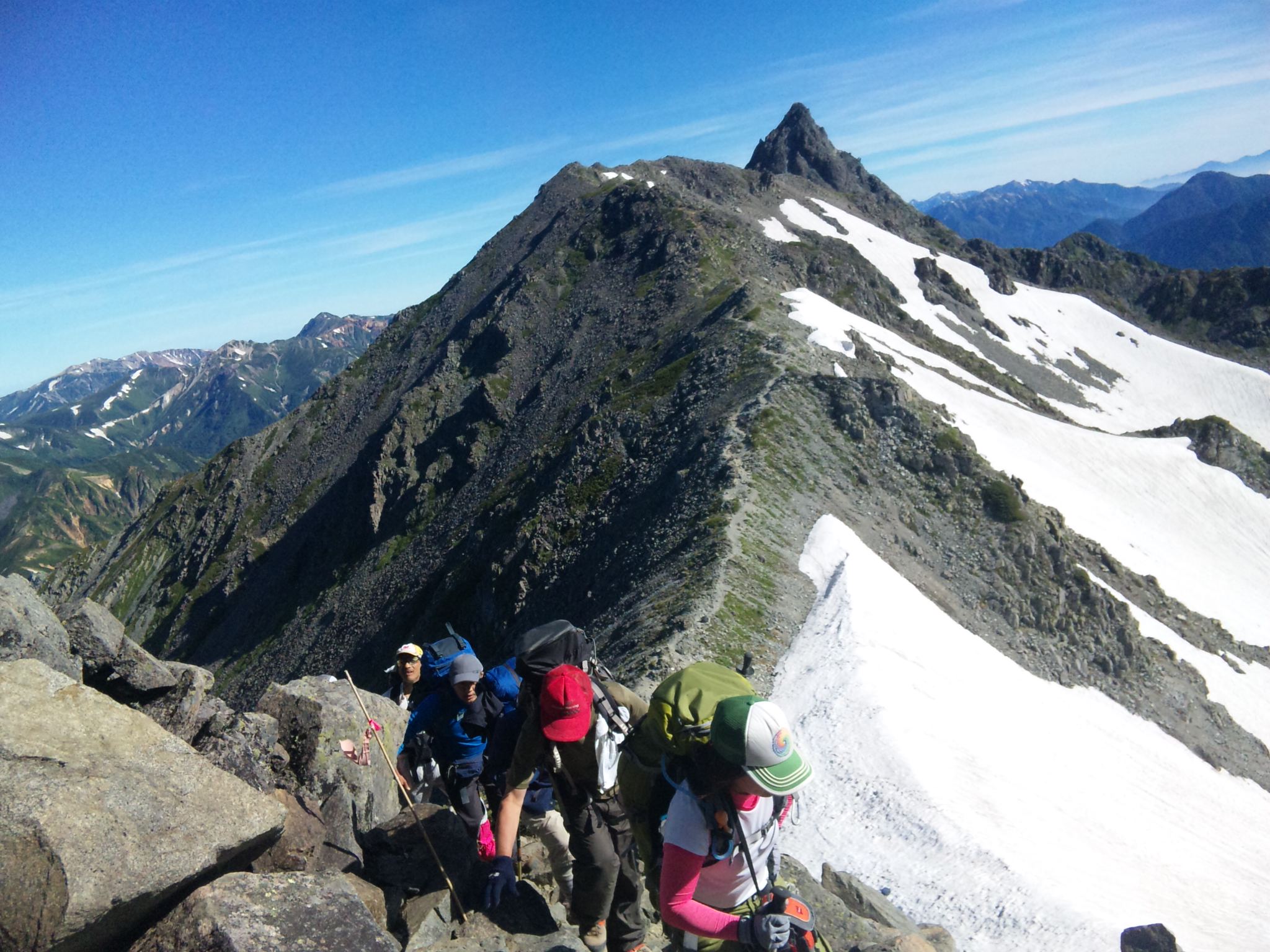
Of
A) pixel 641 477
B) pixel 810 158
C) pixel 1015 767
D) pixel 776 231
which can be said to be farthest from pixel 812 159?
pixel 1015 767

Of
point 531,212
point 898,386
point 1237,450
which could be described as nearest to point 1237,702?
point 898,386

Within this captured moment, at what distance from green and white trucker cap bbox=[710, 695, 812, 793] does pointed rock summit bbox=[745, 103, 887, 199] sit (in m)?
173

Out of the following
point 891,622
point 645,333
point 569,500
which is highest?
point 645,333

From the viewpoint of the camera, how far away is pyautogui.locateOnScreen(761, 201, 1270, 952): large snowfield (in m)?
15.9

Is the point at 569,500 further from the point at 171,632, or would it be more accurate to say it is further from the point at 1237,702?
the point at 171,632

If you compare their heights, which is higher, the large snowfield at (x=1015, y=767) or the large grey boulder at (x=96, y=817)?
the large grey boulder at (x=96, y=817)

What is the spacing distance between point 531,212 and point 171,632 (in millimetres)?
78942

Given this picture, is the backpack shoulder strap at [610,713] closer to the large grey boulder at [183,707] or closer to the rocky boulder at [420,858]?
the rocky boulder at [420,858]

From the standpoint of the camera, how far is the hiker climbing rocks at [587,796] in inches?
272

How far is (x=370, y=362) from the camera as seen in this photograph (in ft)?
374

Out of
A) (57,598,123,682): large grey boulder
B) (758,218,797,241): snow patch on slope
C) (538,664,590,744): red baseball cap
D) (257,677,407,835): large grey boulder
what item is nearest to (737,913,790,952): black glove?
(538,664,590,744): red baseball cap

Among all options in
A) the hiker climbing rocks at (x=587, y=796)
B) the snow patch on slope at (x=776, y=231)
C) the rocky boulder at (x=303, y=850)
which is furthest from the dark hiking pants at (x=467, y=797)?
the snow patch on slope at (x=776, y=231)

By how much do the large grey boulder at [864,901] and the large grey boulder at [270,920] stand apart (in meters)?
9.95

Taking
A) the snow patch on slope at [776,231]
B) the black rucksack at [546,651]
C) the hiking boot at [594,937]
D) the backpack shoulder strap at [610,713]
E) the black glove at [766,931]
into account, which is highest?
the snow patch on slope at [776,231]
